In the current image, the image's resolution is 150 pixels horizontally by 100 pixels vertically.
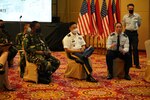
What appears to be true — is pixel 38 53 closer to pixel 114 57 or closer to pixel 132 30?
pixel 114 57

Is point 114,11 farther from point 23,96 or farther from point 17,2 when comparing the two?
point 23,96

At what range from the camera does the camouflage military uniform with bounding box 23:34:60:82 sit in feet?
18.8

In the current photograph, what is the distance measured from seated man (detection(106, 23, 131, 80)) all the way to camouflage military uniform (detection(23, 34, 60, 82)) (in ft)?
3.77

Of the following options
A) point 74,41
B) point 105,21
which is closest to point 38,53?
point 74,41

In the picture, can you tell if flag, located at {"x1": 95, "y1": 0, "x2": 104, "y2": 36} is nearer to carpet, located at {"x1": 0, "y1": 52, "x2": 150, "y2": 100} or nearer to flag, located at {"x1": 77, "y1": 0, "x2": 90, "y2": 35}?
flag, located at {"x1": 77, "y1": 0, "x2": 90, "y2": 35}

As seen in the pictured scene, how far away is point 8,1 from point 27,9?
974 millimetres

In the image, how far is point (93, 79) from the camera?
5.90 m

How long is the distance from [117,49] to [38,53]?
5.37 feet

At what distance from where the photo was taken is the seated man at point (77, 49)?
593 centimetres

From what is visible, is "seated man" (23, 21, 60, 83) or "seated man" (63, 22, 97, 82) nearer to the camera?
"seated man" (23, 21, 60, 83)

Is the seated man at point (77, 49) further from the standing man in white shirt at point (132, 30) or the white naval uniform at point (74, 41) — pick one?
the standing man in white shirt at point (132, 30)

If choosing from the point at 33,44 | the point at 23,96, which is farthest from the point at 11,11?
the point at 23,96

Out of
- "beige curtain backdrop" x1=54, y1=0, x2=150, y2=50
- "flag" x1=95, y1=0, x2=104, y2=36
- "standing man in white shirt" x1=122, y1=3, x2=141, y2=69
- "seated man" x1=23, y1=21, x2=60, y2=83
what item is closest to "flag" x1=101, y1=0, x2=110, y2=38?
"flag" x1=95, y1=0, x2=104, y2=36

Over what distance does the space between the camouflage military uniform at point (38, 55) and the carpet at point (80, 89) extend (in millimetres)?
321
